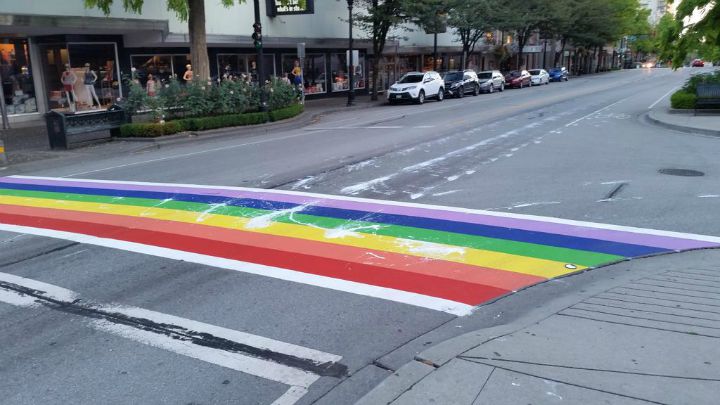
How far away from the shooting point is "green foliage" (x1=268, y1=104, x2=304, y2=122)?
23.3m

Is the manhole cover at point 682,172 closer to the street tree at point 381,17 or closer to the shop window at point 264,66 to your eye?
the street tree at point 381,17

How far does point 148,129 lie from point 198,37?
15.6 ft

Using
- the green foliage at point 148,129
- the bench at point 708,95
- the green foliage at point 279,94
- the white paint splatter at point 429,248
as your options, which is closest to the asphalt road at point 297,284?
the white paint splatter at point 429,248

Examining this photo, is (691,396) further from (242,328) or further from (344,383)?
(242,328)

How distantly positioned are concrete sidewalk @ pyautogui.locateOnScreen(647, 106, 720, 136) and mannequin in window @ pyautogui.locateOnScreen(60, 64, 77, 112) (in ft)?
71.8

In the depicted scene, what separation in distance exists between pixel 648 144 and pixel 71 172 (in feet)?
46.8

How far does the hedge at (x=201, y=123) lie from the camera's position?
18.7 meters

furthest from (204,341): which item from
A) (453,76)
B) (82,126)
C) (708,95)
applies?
(453,76)

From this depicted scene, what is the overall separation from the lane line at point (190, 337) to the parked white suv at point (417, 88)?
28.2 m

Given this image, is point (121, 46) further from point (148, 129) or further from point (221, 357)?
point (221, 357)

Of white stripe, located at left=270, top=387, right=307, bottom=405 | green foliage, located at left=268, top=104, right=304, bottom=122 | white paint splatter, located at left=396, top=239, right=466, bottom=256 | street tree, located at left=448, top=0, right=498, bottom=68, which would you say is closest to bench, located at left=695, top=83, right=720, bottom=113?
green foliage, located at left=268, top=104, right=304, bottom=122

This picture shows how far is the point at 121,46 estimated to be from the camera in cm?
2519

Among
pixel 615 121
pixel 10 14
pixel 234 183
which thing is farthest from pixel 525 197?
pixel 10 14

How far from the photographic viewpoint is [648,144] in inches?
588
